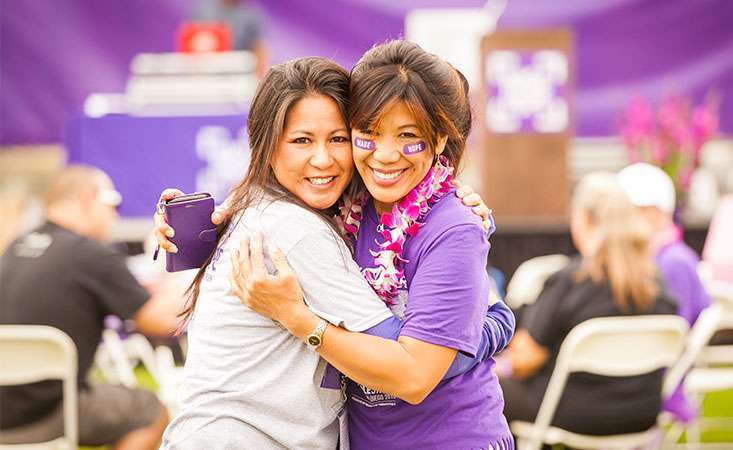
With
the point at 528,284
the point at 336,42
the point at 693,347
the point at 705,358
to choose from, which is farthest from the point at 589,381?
the point at 336,42

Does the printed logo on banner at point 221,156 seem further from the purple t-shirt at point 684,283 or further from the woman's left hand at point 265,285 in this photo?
the woman's left hand at point 265,285

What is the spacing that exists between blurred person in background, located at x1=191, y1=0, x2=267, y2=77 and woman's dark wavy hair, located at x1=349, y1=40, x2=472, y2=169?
647cm

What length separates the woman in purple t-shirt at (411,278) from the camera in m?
1.98

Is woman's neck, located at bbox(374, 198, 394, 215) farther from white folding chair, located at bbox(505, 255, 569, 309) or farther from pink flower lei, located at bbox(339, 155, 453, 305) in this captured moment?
white folding chair, located at bbox(505, 255, 569, 309)

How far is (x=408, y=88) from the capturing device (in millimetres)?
2078

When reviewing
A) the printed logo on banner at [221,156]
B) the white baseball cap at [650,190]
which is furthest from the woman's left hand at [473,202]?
the printed logo on banner at [221,156]

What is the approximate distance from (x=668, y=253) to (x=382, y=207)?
2.92m

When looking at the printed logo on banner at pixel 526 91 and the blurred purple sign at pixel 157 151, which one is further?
the printed logo on banner at pixel 526 91

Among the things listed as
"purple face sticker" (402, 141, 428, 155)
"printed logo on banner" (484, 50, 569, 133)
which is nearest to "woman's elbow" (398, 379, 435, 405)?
"purple face sticker" (402, 141, 428, 155)

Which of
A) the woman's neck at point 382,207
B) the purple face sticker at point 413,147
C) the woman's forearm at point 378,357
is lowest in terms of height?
the woman's forearm at point 378,357

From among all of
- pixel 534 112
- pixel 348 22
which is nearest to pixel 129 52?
pixel 348 22

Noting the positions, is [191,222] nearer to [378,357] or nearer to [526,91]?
[378,357]

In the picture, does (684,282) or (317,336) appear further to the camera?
(684,282)

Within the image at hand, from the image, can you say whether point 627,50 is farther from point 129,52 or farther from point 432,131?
point 432,131
